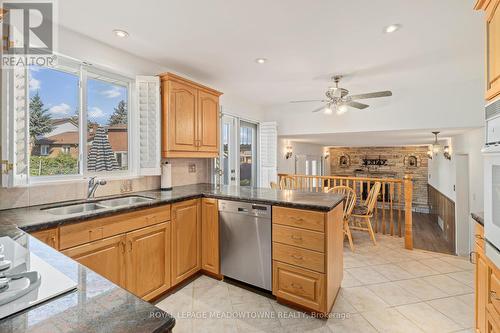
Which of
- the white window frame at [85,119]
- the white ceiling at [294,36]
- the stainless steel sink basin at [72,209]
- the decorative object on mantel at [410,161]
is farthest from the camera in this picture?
the decorative object on mantel at [410,161]

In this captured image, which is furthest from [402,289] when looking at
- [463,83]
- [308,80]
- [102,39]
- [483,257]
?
[102,39]

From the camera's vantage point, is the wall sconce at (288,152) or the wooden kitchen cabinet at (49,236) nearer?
the wooden kitchen cabinet at (49,236)

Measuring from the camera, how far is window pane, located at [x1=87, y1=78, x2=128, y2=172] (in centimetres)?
253

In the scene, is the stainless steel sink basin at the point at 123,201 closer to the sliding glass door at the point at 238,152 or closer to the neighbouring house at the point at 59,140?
the neighbouring house at the point at 59,140

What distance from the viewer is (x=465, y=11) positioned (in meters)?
1.94

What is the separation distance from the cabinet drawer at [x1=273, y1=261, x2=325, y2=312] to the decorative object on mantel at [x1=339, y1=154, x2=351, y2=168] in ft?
27.1

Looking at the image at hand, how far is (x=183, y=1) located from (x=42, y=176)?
6.20 feet

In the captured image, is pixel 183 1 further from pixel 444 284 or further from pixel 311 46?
pixel 444 284

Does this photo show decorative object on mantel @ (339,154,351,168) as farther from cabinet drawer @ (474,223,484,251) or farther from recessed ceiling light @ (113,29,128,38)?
recessed ceiling light @ (113,29,128,38)

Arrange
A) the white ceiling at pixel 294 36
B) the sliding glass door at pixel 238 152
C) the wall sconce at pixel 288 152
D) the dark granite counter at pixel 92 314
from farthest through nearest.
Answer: the wall sconce at pixel 288 152 → the sliding glass door at pixel 238 152 → the white ceiling at pixel 294 36 → the dark granite counter at pixel 92 314

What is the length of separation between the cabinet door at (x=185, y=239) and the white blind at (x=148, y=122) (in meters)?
0.62

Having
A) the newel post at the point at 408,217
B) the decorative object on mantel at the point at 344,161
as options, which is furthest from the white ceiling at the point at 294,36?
the decorative object on mantel at the point at 344,161

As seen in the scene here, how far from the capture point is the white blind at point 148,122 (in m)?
2.77

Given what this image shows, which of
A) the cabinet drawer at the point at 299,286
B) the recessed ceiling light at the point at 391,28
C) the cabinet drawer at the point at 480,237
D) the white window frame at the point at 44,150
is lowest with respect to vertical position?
the cabinet drawer at the point at 299,286
